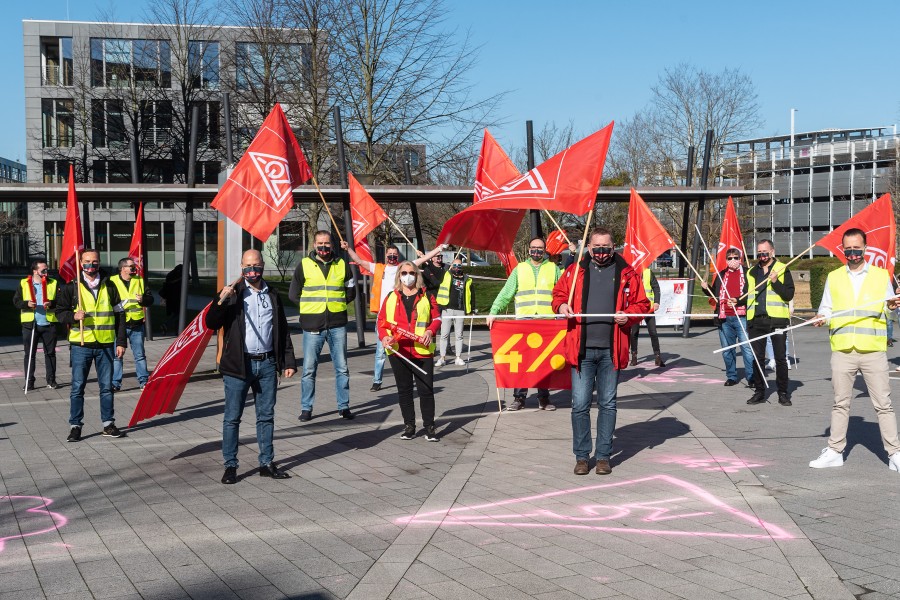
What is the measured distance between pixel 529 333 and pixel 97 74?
37.1m

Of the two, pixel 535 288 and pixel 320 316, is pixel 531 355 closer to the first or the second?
pixel 535 288

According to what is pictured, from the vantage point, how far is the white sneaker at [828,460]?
7703mm

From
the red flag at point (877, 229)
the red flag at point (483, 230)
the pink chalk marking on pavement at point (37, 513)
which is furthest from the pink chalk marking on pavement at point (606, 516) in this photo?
the red flag at point (877, 229)

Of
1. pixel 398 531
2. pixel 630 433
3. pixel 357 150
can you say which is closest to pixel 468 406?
pixel 630 433

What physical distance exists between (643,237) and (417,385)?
5.65m

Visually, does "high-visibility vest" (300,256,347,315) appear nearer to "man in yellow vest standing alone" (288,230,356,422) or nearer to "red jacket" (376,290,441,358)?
"man in yellow vest standing alone" (288,230,356,422)

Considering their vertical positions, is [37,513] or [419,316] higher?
[419,316]

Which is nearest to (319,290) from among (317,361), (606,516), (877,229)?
(317,361)

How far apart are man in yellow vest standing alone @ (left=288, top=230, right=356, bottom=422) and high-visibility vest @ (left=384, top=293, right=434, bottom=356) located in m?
1.22

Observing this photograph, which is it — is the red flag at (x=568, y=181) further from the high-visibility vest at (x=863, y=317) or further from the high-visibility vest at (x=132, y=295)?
the high-visibility vest at (x=132, y=295)

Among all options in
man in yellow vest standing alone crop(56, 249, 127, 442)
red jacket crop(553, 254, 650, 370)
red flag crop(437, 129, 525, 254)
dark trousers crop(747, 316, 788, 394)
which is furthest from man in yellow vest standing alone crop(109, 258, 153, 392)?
dark trousers crop(747, 316, 788, 394)

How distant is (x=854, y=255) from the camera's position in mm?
7832

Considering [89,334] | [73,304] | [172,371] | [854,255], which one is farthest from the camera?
[73,304]

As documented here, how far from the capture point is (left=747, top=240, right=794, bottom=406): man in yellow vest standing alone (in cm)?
1144
